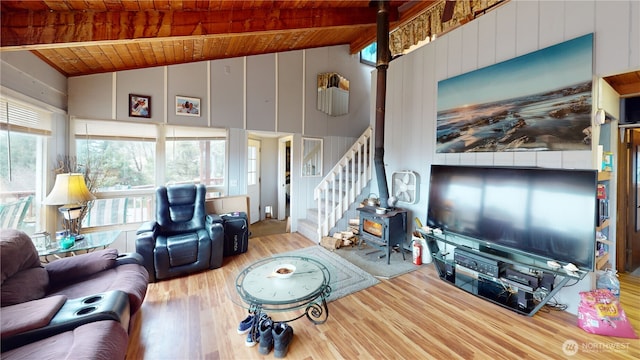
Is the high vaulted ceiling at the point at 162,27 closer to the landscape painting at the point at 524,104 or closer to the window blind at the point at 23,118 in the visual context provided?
the window blind at the point at 23,118

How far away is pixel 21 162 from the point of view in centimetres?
252

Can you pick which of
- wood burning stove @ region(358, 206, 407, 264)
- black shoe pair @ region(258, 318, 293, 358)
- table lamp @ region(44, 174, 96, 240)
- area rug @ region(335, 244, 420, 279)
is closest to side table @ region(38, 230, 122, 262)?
A: table lamp @ region(44, 174, 96, 240)

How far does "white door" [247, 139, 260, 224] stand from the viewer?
18.1ft

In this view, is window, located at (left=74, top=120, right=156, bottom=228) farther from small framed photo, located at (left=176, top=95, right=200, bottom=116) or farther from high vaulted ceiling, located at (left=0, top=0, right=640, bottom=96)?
high vaulted ceiling, located at (left=0, top=0, right=640, bottom=96)

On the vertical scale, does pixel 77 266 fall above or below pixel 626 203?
below

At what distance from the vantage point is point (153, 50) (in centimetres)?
327

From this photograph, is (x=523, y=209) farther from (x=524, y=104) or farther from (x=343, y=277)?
(x=343, y=277)

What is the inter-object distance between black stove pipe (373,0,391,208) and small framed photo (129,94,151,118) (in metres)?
3.61

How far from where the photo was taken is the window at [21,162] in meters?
2.31

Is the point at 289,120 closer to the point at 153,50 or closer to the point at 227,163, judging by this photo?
the point at 227,163

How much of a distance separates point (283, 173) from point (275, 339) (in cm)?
420

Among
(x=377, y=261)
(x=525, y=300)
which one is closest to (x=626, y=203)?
(x=525, y=300)

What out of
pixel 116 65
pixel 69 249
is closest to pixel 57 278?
pixel 69 249

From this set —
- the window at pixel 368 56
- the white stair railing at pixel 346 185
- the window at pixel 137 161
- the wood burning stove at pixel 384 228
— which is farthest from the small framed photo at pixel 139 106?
the window at pixel 368 56
